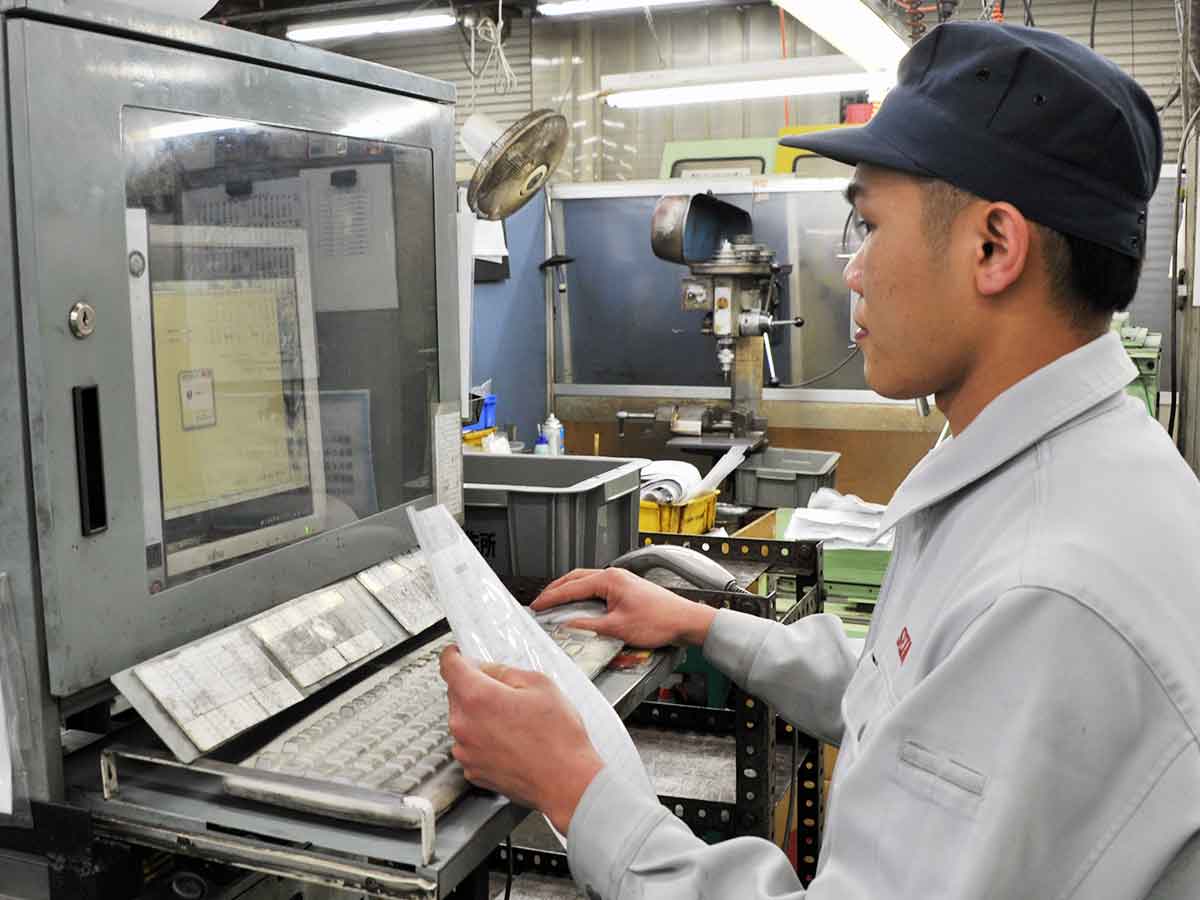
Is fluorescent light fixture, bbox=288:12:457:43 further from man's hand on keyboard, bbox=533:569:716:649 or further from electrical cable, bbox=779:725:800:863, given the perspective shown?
man's hand on keyboard, bbox=533:569:716:649

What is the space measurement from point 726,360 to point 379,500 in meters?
2.43

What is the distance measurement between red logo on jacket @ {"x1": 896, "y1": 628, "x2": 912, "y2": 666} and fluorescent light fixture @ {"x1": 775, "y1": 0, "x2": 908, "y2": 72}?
67.6 inches

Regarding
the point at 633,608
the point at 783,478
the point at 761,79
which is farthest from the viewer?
the point at 761,79

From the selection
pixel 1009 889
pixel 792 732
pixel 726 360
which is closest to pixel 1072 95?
pixel 1009 889

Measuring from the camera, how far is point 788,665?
1.36 meters

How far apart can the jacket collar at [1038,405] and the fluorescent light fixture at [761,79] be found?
2432 mm

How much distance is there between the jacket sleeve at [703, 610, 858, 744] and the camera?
136 cm

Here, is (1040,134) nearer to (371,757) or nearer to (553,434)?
(371,757)

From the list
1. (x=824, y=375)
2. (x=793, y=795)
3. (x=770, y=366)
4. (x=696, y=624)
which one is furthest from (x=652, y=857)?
(x=824, y=375)

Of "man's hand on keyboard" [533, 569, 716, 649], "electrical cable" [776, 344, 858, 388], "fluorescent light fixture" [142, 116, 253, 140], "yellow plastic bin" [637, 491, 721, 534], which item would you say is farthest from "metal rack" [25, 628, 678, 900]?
"electrical cable" [776, 344, 858, 388]

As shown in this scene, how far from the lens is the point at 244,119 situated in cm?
103

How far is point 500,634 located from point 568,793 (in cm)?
19

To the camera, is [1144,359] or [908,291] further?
A: [1144,359]

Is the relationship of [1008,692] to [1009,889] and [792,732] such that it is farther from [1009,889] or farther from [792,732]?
[792,732]
